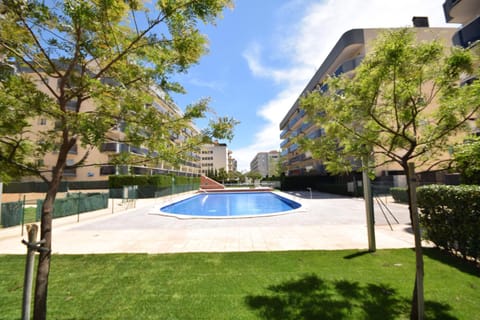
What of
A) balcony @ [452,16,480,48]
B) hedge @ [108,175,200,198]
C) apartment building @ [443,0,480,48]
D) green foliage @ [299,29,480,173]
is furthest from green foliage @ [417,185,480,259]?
hedge @ [108,175,200,198]

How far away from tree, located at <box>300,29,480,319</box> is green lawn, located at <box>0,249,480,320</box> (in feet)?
3.20

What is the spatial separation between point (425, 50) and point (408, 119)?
0.91 meters

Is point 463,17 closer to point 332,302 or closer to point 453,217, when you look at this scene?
point 453,217

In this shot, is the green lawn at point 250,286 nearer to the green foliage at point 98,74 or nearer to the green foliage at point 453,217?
the green foliage at point 453,217

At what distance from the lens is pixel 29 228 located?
7.64ft

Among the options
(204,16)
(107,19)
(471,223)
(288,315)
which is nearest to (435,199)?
(471,223)

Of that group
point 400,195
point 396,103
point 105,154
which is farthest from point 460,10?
point 105,154

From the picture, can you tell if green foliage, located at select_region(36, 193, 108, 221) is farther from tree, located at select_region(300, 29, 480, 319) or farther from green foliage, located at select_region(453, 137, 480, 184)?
green foliage, located at select_region(453, 137, 480, 184)

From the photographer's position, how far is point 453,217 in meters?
5.43

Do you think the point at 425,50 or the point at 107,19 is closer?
the point at 107,19

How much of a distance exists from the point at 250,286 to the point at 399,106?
4.04 m

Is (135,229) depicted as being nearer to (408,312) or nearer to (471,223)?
(408,312)

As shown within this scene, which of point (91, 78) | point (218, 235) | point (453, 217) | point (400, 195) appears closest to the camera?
point (91, 78)

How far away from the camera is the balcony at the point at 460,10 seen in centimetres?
1519
